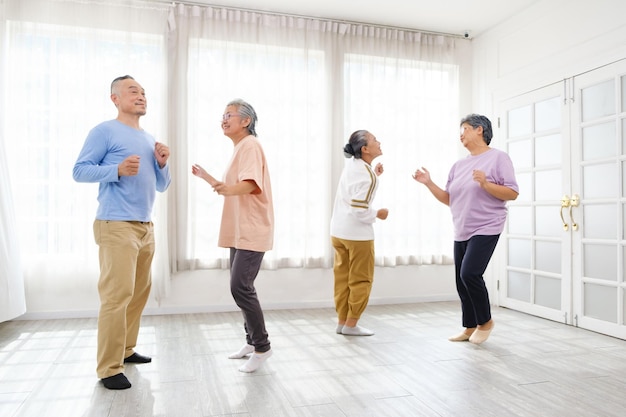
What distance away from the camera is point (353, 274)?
3.29 m

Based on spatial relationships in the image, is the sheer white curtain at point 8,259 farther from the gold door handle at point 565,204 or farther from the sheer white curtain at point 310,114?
the gold door handle at point 565,204

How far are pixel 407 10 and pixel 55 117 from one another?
3.24 m

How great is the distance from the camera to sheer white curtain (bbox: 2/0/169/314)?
390 centimetres

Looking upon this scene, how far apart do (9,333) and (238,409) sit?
229 centimetres

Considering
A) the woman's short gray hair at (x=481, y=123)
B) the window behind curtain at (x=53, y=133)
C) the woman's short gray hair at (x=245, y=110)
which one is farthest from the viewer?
the window behind curtain at (x=53, y=133)

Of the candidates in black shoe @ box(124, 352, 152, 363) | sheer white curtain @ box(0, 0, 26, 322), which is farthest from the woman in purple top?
sheer white curtain @ box(0, 0, 26, 322)

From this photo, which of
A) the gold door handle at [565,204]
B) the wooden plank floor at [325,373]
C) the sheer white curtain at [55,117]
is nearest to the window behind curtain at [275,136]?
the sheer white curtain at [55,117]

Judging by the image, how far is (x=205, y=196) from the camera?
4312mm

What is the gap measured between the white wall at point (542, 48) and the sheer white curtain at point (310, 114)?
351mm

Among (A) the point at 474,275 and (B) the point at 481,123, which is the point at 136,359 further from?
(B) the point at 481,123

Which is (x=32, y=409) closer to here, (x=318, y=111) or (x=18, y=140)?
(x=18, y=140)

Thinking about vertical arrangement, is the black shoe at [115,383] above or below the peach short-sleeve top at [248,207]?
below

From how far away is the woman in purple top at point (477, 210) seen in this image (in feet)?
10.0

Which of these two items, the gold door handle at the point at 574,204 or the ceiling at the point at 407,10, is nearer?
the gold door handle at the point at 574,204
